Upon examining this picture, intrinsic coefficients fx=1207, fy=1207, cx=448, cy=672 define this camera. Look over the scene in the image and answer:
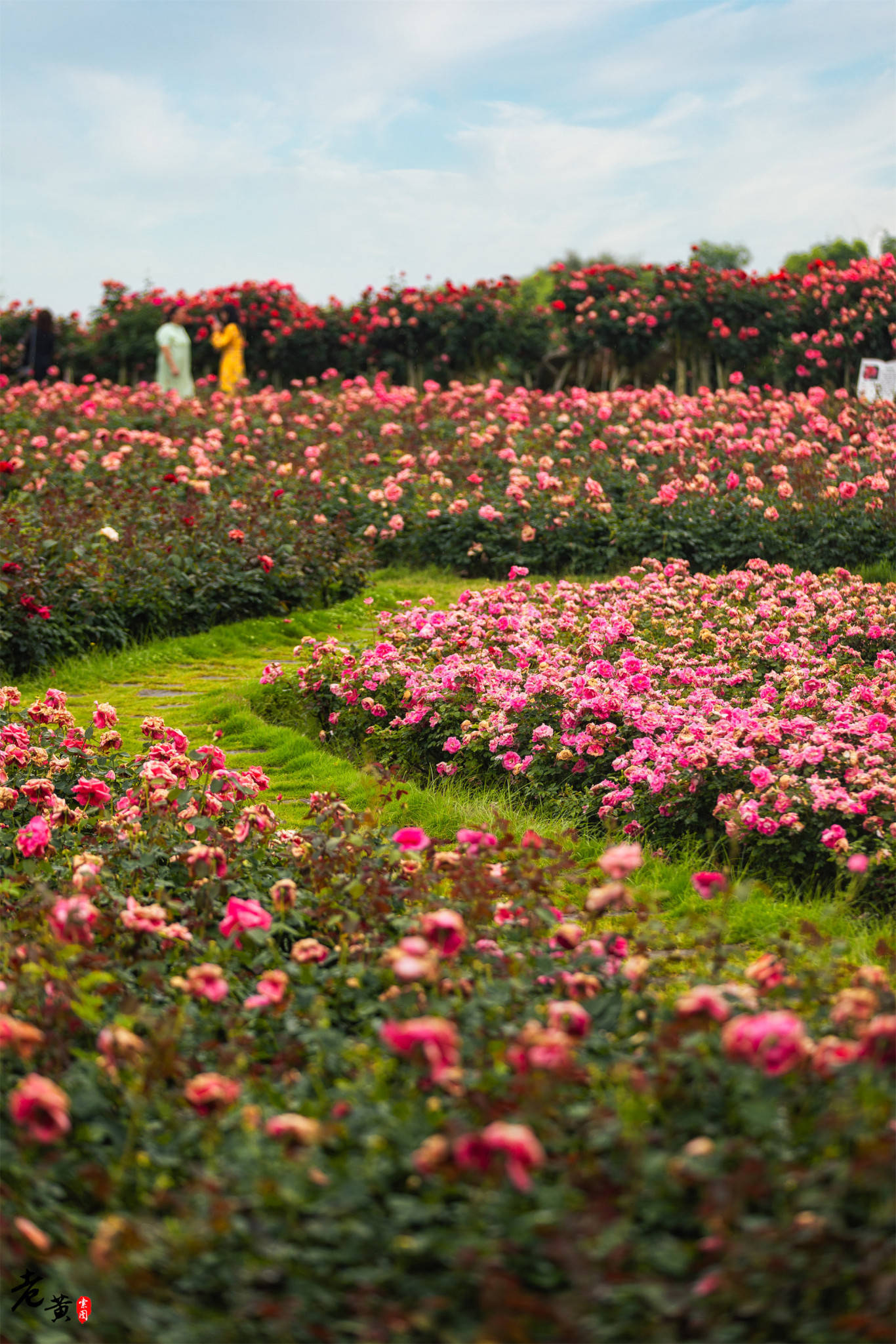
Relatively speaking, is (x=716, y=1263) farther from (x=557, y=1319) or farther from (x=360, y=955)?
(x=360, y=955)

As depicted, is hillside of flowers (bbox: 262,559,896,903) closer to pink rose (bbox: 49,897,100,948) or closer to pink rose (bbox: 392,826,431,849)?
pink rose (bbox: 392,826,431,849)

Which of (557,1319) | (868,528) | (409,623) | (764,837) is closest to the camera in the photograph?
(557,1319)

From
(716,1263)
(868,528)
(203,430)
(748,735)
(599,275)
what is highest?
(599,275)

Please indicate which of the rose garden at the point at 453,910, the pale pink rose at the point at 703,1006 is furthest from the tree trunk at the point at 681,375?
the pale pink rose at the point at 703,1006

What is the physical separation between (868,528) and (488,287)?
12.3 metres

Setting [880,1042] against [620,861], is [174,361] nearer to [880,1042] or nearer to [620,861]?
[620,861]

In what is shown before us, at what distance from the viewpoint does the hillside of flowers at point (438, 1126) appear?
175 centimetres

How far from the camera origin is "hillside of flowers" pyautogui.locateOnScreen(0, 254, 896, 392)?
17422 mm

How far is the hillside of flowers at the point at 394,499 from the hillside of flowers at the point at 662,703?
1.41 m

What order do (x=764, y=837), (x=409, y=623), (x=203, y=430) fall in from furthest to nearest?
(x=203, y=430), (x=409, y=623), (x=764, y=837)

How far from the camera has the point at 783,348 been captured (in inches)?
704

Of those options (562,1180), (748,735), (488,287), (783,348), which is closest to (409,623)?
(748,735)

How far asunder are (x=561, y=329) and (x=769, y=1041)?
18.3 meters

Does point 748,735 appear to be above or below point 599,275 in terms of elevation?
below
